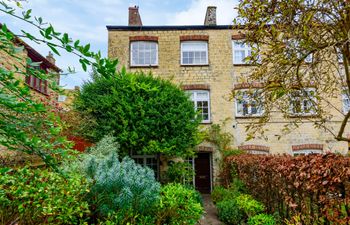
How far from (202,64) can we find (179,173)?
6.38m

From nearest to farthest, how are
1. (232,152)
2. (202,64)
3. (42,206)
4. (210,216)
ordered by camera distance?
(42,206)
(210,216)
(232,152)
(202,64)

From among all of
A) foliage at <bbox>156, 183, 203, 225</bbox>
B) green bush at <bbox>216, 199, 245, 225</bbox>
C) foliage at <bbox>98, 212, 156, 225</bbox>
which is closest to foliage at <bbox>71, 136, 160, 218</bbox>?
foliage at <bbox>98, 212, 156, 225</bbox>

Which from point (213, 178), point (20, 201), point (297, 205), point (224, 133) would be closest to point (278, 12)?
point (297, 205)

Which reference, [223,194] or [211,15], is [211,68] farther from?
[223,194]

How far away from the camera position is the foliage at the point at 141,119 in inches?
384

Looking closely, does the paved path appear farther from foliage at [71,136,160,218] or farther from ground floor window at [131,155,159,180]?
ground floor window at [131,155,159,180]

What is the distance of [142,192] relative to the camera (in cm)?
480

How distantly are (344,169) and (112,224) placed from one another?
379 centimetres

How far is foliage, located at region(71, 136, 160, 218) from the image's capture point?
461 cm

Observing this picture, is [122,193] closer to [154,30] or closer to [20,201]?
[20,201]

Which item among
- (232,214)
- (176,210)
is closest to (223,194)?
(232,214)

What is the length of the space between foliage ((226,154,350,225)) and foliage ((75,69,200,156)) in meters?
4.05

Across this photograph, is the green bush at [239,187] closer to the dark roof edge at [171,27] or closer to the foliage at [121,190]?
the foliage at [121,190]

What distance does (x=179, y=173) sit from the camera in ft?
37.0
